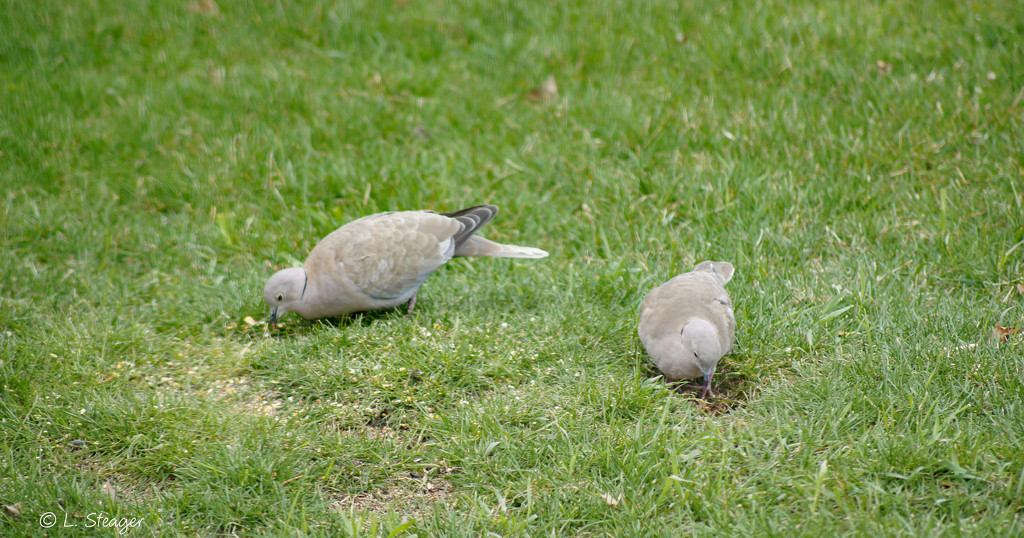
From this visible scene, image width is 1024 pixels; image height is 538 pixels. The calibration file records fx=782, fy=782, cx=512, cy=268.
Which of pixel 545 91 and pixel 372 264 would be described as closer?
pixel 372 264

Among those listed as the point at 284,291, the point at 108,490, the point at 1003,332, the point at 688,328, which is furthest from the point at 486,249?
the point at 1003,332

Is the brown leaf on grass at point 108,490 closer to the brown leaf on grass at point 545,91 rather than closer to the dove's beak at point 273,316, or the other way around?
the dove's beak at point 273,316

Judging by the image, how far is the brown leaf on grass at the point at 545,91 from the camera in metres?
6.31

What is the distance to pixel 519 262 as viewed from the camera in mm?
4828

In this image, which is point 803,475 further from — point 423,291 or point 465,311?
point 423,291

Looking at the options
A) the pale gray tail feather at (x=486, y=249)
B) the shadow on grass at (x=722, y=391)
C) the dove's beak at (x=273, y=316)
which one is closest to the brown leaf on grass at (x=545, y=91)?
the pale gray tail feather at (x=486, y=249)

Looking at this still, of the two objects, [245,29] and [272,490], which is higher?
[245,29]

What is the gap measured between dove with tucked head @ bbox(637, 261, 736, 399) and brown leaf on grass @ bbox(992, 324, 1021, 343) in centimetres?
114

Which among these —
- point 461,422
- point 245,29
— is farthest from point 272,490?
point 245,29

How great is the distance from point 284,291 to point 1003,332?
342 cm

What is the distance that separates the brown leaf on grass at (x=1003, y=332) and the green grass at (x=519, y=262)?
51mm

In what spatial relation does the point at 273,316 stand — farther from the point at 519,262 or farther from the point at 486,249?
the point at 519,262

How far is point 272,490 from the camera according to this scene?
2.99 m

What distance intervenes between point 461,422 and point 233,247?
2.49 metres
